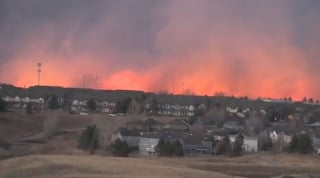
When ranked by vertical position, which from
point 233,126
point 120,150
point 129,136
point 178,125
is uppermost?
point 233,126

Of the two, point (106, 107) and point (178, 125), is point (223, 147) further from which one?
point (106, 107)

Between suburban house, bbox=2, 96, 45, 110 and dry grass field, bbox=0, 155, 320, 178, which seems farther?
suburban house, bbox=2, 96, 45, 110

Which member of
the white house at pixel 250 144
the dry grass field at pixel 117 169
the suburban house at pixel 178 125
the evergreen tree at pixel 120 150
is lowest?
the dry grass field at pixel 117 169

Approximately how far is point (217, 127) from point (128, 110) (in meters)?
30.0

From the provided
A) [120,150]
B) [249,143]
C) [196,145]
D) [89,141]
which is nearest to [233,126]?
[249,143]

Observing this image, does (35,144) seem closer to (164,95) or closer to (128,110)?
(128,110)

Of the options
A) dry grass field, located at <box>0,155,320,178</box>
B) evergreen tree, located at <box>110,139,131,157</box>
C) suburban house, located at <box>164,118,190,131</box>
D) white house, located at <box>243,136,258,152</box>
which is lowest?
dry grass field, located at <box>0,155,320,178</box>

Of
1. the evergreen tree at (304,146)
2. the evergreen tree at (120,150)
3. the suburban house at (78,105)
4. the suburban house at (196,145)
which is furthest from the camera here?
the suburban house at (78,105)

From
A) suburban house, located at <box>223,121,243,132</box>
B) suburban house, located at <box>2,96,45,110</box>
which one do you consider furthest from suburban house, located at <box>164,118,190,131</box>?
suburban house, located at <box>2,96,45,110</box>

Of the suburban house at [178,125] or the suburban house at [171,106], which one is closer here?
the suburban house at [178,125]

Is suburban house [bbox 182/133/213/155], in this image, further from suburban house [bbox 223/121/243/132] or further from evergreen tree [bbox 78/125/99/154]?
suburban house [bbox 223/121/243/132]

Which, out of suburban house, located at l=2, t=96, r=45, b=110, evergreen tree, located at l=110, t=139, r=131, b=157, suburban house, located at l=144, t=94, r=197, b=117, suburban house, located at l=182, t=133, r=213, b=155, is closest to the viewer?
evergreen tree, located at l=110, t=139, r=131, b=157

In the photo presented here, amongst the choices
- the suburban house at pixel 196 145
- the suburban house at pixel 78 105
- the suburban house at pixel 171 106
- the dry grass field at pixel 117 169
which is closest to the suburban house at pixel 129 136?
the suburban house at pixel 196 145

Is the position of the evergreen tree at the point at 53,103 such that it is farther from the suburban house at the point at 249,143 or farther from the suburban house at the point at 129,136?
the suburban house at the point at 249,143
